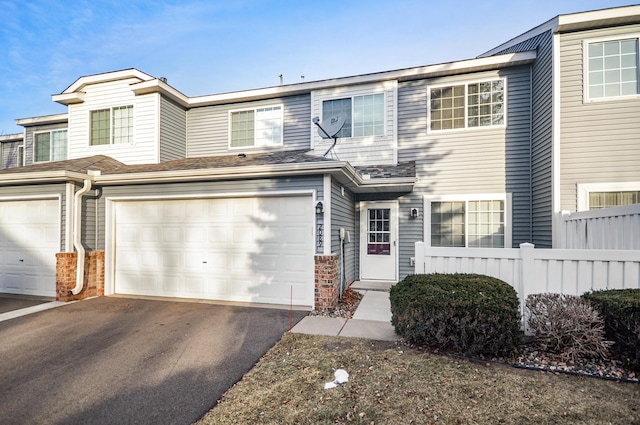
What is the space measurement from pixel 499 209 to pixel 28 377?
31.0 feet

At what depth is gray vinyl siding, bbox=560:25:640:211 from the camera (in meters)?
6.67

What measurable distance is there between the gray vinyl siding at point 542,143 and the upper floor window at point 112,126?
1150 centimetres

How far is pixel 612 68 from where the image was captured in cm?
680

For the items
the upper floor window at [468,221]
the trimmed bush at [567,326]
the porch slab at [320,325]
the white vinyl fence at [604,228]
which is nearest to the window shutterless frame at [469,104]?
the upper floor window at [468,221]

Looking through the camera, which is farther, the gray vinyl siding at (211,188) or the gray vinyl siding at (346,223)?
the gray vinyl siding at (346,223)

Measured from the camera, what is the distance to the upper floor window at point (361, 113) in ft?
29.5

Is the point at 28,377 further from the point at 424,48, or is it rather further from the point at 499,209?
the point at 424,48

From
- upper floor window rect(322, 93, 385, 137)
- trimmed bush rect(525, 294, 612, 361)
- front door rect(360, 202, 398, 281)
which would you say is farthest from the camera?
upper floor window rect(322, 93, 385, 137)

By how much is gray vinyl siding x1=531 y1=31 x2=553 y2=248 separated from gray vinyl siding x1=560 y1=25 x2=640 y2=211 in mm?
231

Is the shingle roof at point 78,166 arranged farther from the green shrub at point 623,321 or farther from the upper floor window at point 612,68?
the upper floor window at point 612,68

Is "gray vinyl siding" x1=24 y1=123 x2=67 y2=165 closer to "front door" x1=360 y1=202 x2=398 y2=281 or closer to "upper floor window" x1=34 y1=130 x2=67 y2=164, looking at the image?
"upper floor window" x1=34 y1=130 x2=67 y2=164

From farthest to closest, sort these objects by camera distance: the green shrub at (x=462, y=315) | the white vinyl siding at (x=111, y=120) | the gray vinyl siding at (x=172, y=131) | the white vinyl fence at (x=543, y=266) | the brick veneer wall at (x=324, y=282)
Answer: the gray vinyl siding at (x=172, y=131)
the white vinyl siding at (x=111, y=120)
the brick veneer wall at (x=324, y=282)
the white vinyl fence at (x=543, y=266)
the green shrub at (x=462, y=315)

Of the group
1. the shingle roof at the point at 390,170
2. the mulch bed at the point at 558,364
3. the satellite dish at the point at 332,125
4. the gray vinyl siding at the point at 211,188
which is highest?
the satellite dish at the point at 332,125

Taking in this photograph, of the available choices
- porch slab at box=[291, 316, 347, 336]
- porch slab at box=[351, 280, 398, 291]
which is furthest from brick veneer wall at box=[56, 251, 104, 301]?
porch slab at box=[351, 280, 398, 291]
